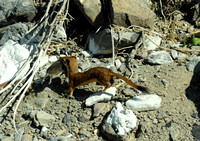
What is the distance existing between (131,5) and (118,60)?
1.03m

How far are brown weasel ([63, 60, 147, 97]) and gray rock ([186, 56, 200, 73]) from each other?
3.67 ft

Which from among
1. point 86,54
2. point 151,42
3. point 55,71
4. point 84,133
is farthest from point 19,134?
A: point 151,42

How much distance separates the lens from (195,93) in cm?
362

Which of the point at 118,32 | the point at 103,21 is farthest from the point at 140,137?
the point at 103,21

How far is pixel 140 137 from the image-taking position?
10.2ft

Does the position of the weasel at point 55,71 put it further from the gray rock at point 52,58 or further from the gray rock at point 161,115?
the gray rock at point 161,115

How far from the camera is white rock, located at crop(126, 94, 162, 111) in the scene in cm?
333

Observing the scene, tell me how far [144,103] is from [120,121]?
487mm

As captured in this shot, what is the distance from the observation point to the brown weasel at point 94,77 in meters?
3.34

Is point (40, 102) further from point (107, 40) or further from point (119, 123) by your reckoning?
point (107, 40)

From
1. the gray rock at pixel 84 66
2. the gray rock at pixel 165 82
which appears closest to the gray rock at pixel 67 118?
the gray rock at pixel 84 66

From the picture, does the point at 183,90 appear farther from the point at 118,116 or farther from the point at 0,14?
the point at 0,14

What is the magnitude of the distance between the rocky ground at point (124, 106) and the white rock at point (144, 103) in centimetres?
7

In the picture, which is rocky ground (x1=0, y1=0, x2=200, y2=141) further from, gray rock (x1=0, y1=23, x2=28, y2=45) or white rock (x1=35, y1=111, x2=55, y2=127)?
gray rock (x1=0, y1=23, x2=28, y2=45)
